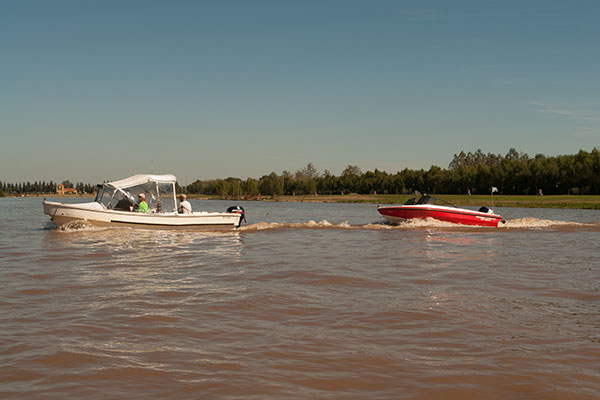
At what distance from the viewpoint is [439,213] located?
28906 millimetres

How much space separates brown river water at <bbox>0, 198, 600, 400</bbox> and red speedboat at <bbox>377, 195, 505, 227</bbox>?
14028 mm

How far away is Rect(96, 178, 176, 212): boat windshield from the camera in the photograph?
2319 cm

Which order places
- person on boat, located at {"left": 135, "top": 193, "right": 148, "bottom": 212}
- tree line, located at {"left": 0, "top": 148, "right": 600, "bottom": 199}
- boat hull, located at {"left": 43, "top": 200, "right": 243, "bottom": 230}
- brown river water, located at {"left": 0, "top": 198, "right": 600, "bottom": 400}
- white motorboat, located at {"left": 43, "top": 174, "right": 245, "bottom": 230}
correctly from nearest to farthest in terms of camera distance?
1. brown river water, located at {"left": 0, "top": 198, "right": 600, "bottom": 400}
2. boat hull, located at {"left": 43, "top": 200, "right": 243, "bottom": 230}
3. white motorboat, located at {"left": 43, "top": 174, "right": 245, "bottom": 230}
4. person on boat, located at {"left": 135, "top": 193, "right": 148, "bottom": 212}
5. tree line, located at {"left": 0, "top": 148, "right": 600, "bottom": 199}

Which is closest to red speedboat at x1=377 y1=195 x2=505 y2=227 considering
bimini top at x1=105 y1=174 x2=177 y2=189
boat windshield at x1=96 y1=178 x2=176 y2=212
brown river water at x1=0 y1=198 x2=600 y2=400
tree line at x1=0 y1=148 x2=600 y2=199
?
boat windshield at x1=96 y1=178 x2=176 y2=212

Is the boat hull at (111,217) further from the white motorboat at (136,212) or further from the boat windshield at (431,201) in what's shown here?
the boat windshield at (431,201)

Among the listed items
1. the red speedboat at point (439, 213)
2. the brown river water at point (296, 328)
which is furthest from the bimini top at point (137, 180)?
the red speedboat at point (439, 213)

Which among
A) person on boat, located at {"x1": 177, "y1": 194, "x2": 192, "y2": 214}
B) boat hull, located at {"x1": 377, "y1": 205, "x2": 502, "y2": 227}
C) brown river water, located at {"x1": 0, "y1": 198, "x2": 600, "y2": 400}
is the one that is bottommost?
brown river water, located at {"x1": 0, "y1": 198, "x2": 600, "y2": 400}

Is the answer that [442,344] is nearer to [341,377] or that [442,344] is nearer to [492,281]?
[341,377]

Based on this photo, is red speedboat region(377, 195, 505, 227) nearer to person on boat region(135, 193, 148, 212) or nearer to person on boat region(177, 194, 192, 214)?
person on boat region(177, 194, 192, 214)

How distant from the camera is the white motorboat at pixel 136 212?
73.5ft

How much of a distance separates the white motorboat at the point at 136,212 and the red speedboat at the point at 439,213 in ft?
33.7

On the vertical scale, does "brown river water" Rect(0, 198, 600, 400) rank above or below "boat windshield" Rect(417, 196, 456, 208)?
below

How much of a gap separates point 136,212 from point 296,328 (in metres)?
17.5

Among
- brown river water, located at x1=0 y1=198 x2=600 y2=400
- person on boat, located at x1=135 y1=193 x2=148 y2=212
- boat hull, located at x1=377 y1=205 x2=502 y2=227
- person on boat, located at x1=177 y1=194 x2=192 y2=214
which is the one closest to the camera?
brown river water, located at x1=0 y1=198 x2=600 y2=400
